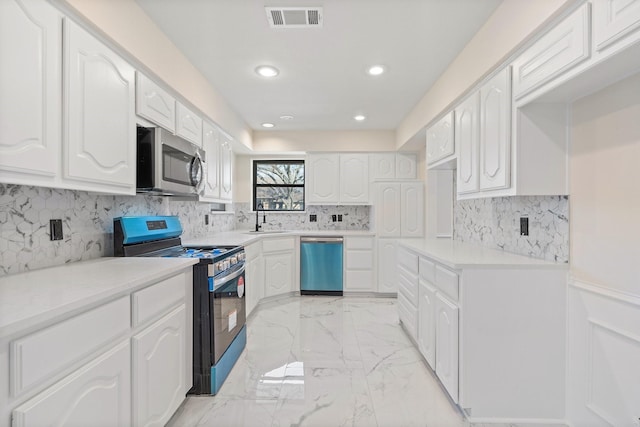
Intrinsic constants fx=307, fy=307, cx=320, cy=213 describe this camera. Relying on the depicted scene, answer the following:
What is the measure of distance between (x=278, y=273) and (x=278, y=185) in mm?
1543

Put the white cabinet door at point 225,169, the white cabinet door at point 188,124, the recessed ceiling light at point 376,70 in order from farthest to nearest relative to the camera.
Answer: the white cabinet door at point 225,169, the recessed ceiling light at point 376,70, the white cabinet door at point 188,124

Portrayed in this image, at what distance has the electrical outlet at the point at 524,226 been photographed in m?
2.08

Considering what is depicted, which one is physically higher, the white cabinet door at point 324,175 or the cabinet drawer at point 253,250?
the white cabinet door at point 324,175

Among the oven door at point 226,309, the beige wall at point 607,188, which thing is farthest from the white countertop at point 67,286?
the beige wall at point 607,188

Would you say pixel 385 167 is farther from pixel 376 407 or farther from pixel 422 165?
pixel 376 407

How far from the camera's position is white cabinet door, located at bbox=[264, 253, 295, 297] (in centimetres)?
404

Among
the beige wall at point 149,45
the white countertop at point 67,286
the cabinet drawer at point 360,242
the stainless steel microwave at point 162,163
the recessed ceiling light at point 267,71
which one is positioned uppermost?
the recessed ceiling light at point 267,71

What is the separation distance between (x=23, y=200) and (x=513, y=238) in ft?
9.63

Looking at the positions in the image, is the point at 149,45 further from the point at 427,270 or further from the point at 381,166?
the point at 381,166

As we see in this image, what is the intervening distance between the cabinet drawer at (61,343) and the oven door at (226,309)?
790mm

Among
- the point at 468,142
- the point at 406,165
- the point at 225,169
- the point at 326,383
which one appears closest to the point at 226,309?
the point at 326,383

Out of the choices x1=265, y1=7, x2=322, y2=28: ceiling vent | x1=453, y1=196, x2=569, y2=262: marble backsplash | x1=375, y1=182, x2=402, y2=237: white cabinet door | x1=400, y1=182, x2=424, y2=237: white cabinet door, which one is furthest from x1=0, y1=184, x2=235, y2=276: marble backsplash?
x1=400, y1=182, x2=424, y2=237: white cabinet door

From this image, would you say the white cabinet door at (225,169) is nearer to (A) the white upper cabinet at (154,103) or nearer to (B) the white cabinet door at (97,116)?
(A) the white upper cabinet at (154,103)

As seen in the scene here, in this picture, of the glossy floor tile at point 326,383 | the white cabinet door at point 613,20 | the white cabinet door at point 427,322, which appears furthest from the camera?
A: the white cabinet door at point 427,322
